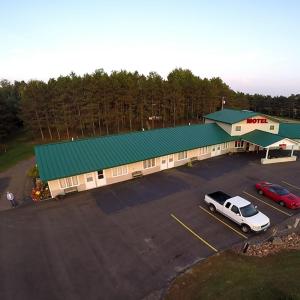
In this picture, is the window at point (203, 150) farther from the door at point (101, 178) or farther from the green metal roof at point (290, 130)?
the door at point (101, 178)

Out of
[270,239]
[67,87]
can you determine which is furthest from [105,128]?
[270,239]

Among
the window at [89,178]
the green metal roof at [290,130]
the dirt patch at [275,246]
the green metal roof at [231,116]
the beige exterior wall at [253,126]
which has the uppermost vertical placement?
the green metal roof at [231,116]

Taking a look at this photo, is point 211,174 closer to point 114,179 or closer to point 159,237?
point 114,179

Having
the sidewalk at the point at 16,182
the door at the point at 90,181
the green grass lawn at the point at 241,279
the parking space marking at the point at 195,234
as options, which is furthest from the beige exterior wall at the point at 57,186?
the green grass lawn at the point at 241,279

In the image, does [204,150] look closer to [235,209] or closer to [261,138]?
[261,138]

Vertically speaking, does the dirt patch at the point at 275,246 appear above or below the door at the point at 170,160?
below

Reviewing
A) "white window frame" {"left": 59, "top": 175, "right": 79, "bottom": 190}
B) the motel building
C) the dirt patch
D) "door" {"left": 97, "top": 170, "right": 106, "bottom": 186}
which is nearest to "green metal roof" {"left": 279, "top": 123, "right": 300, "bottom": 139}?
the motel building

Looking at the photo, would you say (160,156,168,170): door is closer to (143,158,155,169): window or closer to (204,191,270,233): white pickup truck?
(143,158,155,169): window
